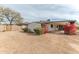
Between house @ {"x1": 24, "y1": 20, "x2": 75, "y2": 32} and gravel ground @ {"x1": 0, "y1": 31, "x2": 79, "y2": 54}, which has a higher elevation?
house @ {"x1": 24, "y1": 20, "x2": 75, "y2": 32}

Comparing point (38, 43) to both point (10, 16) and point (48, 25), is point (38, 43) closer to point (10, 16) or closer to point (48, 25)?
point (48, 25)

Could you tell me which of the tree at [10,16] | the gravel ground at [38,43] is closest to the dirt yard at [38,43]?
the gravel ground at [38,43]

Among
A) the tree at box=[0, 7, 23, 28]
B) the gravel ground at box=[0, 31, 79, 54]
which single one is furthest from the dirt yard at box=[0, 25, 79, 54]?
the tree at box=[0, 7, 23, 28]

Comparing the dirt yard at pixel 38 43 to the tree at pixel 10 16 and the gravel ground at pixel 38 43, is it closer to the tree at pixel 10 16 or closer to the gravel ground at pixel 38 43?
the gravel ground at pixel 38 43

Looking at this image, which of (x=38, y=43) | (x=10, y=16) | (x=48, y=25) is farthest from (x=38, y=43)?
(x=10, y=16)

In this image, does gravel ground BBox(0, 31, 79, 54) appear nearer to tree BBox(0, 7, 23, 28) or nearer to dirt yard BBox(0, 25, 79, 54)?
dirt yard BBox(0, 25, 79, 54)

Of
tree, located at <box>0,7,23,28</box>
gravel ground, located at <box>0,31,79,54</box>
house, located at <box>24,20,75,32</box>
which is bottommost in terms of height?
gravel ground, located at <box>0,31,79,54</box>
